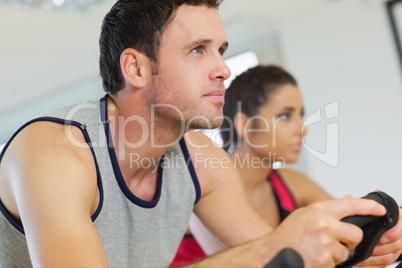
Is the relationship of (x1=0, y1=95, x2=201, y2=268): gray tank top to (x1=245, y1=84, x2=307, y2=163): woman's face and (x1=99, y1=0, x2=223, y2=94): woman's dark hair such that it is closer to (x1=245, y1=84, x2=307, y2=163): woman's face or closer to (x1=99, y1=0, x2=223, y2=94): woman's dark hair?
(x1=99, y1=0, x2=223, y2=94): woman's dark hair

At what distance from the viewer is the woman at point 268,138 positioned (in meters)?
2.06

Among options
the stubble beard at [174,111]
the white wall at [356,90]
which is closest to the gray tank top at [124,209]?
the stubble beard at [174,111]

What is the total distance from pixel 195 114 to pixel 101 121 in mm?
204

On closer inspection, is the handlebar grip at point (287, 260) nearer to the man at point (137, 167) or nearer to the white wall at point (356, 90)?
the man at point (137, 167)

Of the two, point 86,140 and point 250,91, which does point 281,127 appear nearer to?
point 250,91

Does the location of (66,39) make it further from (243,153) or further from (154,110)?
(154,110)

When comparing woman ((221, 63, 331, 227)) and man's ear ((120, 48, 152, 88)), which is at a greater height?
man's ear ((120, 48, 152, 88))

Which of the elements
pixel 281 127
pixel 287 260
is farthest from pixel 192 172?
pixel 281 127

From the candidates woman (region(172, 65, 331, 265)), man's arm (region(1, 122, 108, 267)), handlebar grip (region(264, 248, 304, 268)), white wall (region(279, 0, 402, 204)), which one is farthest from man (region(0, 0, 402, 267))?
white wall (region(279, 0, 402, 204))

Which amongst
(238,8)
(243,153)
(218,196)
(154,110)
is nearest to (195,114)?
(154,110)

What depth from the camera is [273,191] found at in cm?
209

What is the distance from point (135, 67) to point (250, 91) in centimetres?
98

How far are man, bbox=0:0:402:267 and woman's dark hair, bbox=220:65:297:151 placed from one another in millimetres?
757

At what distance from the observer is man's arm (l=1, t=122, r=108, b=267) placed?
0.88 metres
